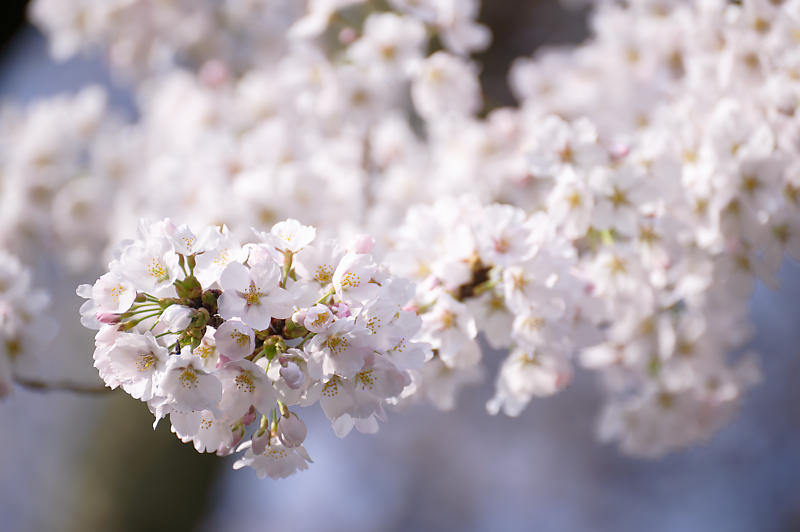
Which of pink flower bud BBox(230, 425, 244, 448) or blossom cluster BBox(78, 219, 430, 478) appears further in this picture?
pink flower bud BBox(230, 425, 244, 448)

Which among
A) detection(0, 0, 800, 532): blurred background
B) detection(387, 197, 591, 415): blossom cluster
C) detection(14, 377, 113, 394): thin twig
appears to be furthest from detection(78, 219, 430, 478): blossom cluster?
detection(0, 0, 800, 532): blurred background

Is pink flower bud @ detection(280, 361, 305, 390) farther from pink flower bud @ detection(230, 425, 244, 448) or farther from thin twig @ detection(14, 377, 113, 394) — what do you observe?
thin twig @ detection(14, 377, 113, 394)

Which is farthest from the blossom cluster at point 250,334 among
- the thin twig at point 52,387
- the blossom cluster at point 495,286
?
the thin twig at point 52,387

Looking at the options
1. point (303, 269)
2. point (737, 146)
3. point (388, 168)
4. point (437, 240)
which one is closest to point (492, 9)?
point (388, 168)

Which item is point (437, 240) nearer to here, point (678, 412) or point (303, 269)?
point (303, 269)

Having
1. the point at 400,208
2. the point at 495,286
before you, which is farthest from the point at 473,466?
the point at 495,286

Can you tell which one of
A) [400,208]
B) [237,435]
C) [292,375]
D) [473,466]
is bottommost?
[473,466]

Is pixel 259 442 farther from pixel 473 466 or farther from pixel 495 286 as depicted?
pixel 473 466
